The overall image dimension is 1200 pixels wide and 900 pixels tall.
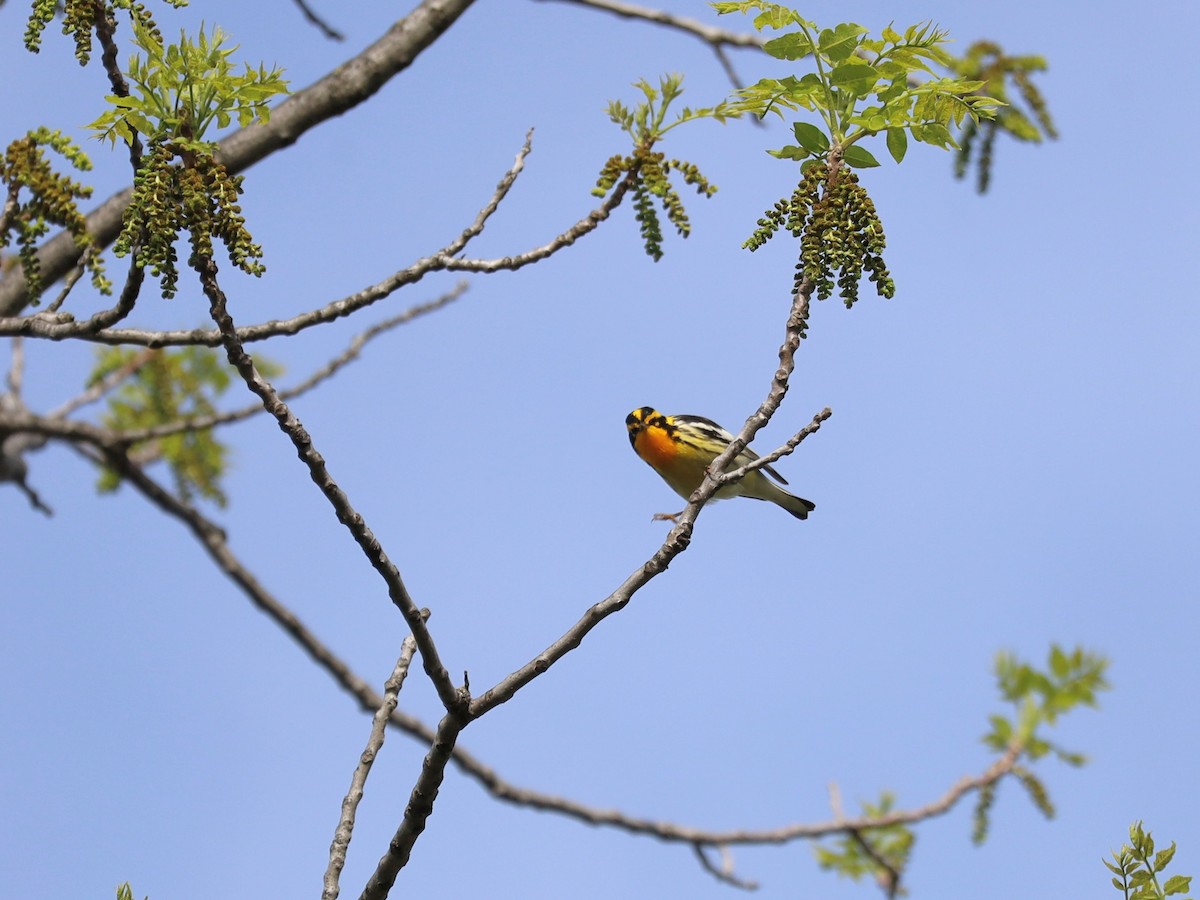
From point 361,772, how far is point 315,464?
0.90m

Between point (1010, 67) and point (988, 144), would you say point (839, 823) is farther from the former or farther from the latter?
point (1010, 67)

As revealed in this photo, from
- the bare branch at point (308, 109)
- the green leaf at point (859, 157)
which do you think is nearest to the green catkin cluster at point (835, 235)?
the green leaf at point (859, 157)

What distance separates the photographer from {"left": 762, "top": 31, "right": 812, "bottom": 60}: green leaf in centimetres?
370

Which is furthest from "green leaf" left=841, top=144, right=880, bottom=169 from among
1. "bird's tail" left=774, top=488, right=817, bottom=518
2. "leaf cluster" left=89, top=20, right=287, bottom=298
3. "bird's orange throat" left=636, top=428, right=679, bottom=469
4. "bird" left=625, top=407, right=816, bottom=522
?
"bird's tail" left=774, top=488, right=817, bottom=518

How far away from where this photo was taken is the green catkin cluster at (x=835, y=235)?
3.40m

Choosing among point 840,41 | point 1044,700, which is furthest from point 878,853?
point 840,41

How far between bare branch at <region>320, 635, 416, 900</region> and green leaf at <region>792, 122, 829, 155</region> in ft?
5.98

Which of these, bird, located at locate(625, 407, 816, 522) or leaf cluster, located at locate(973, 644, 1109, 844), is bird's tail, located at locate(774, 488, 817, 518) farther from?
leaf cluster, located at locate(973, 644, 1109, 844)

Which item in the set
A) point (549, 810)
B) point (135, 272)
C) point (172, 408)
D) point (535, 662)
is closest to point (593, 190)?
point (135, 272)

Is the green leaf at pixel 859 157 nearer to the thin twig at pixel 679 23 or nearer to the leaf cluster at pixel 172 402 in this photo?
the thin twig at pixel 679 23

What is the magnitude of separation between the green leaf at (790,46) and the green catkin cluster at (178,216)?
1.57 meters

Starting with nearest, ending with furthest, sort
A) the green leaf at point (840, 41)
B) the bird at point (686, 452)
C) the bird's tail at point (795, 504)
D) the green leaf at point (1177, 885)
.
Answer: the green leaf at point (1177, 885), the green leaf at point (840, 41), the bird at point (686, 452), the bird's tail at point (795, 504)

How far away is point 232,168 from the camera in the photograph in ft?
18.7

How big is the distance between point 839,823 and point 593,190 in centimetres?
375
